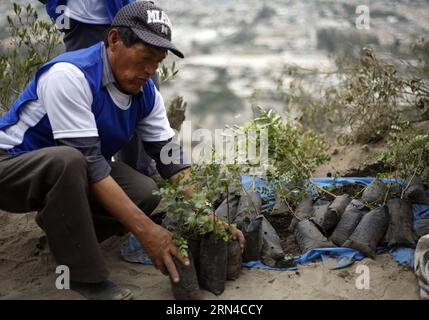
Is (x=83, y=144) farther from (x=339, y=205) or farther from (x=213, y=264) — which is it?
(x=339, y=205)

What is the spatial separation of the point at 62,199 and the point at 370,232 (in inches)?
67.7

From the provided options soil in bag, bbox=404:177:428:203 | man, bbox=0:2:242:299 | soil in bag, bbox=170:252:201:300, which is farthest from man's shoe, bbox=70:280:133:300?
soil in bag, bbox=404:177:428:203

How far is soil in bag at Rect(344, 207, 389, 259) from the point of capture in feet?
9.89

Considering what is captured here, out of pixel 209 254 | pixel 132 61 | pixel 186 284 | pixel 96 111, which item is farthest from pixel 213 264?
pixel 132 61

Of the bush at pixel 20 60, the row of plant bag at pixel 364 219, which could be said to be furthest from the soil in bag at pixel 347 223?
the bush at pixel 20 60

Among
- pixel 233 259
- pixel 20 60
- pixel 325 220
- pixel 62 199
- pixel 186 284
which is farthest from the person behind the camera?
pixel 20 60

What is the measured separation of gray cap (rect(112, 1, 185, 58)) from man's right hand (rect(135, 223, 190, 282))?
85 cm

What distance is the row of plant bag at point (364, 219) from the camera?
10.1 ft

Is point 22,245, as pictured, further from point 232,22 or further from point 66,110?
point 232,22

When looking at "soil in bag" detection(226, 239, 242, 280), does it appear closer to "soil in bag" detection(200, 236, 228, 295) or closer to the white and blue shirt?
"soil in bag" detection(200, 236, 228, 295)

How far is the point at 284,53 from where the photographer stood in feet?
44.2

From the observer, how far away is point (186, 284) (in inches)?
101

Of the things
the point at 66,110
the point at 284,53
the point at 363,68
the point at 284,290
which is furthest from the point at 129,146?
the point at 284,53

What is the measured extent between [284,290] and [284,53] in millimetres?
11326
